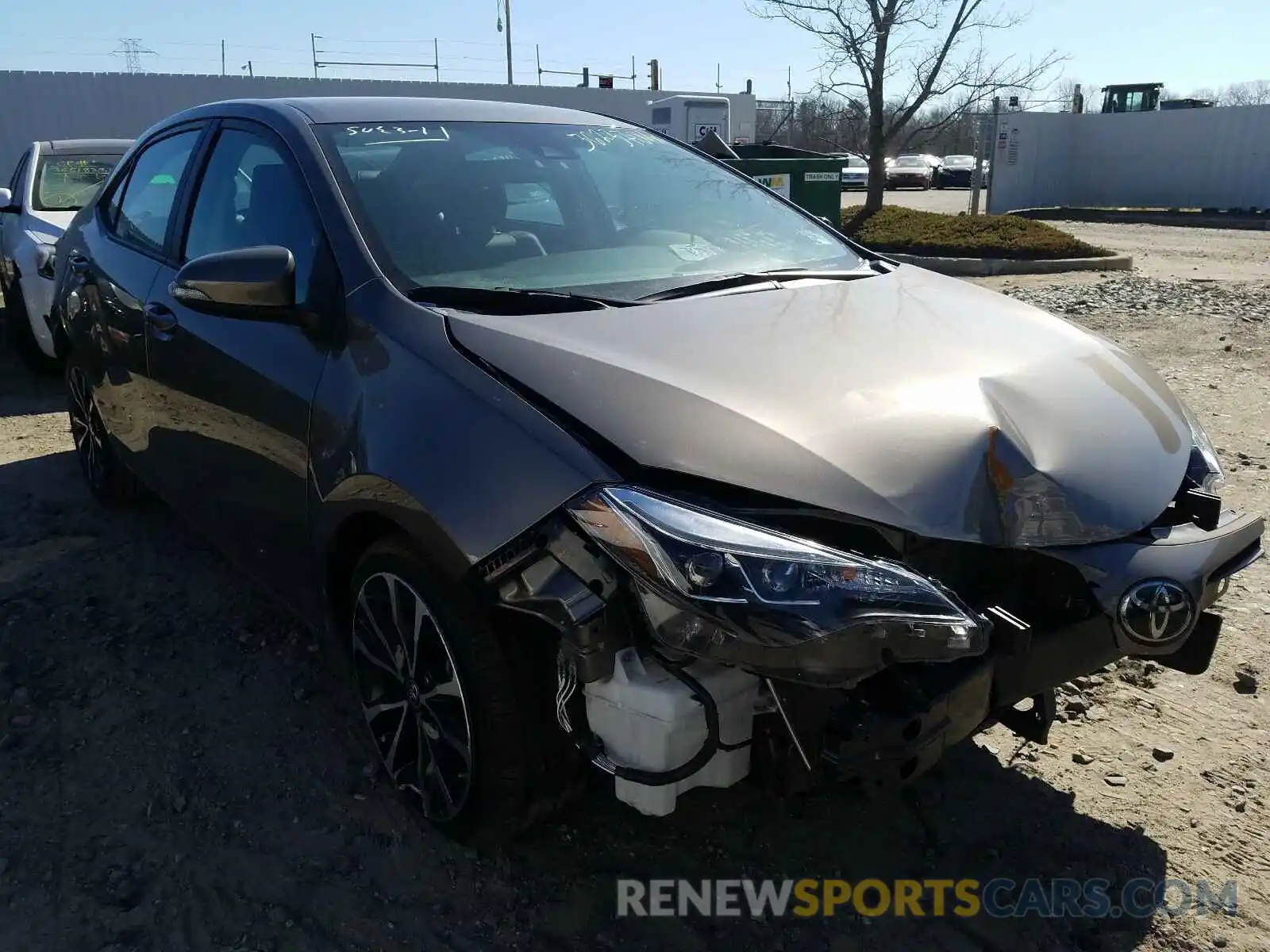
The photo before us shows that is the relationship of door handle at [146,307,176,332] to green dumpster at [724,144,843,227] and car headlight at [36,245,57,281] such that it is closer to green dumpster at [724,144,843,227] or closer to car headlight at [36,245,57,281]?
car headlight at [36,245,57,281]

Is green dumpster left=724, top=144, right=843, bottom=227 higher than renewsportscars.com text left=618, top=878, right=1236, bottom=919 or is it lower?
higher

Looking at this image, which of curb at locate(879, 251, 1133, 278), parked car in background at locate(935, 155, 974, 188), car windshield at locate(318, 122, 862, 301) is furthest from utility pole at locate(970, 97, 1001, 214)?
car windshield at locate(318, 122, 862, 301)

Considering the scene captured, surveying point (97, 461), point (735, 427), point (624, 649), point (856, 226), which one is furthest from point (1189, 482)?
point (856, 226)

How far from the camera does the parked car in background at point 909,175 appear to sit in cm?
3641

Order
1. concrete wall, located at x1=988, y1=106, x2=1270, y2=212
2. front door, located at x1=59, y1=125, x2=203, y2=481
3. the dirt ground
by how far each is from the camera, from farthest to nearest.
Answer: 1. concrete wall, located at x1=988, y1=106, x2=1270, y2=212
2. front door, located at x1=59, y1=125, x2=203, y2=481
3. the dirt ground

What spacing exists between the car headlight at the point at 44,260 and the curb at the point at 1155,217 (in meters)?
20.3

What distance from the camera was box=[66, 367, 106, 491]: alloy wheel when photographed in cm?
463

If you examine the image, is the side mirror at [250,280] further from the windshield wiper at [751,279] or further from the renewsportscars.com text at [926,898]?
→ the renewsportscars.com text at [926,898]

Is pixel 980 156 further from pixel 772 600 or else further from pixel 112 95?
pixel 772 600

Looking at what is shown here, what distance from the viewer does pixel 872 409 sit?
2150mm

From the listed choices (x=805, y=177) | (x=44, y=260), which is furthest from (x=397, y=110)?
(x=805, y=177)

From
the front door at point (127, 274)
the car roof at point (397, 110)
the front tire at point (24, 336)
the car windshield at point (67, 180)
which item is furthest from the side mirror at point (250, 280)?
the car windshield at point (67, 180)

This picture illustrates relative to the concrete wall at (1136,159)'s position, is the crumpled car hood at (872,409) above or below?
below

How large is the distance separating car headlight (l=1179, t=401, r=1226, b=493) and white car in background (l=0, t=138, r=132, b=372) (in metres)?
6.58
